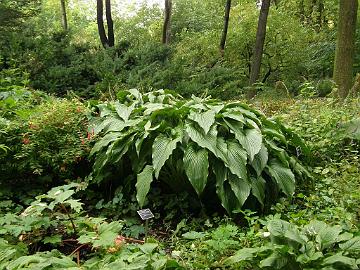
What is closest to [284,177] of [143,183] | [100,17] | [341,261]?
[143,183]

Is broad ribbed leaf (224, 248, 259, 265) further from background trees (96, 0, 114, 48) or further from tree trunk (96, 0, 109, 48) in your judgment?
background trees (96, 0, 114, 48)

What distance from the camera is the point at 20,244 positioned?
250cm

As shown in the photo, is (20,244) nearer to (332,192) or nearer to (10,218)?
(10,218)

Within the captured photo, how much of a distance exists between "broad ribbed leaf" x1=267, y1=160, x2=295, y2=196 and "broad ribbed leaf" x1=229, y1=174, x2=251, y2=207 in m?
0.30

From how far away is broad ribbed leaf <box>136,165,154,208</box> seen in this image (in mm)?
3135

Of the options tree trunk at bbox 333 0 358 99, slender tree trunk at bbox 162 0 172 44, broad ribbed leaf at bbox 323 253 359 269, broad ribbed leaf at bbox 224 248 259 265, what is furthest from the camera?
slender tree trunk at bbox 162 0 172 44

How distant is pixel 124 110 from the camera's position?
395 centimetres

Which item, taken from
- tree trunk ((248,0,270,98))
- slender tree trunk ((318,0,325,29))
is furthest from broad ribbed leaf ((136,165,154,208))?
slender tree trunk ((318,0,325,29))

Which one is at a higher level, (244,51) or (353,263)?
(244,51)

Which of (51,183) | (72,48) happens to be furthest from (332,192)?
(72,48)

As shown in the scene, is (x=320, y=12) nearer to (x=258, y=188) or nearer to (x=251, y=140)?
(x=251, y=140)

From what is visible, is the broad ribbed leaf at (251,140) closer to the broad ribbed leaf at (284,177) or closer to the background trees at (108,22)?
the broad ribbed leaf at (284,177)

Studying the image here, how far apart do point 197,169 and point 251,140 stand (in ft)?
1.76

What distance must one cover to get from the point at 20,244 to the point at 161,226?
1.18m
